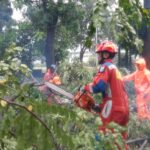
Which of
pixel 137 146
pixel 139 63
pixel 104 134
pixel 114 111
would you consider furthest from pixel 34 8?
pixel 104 134

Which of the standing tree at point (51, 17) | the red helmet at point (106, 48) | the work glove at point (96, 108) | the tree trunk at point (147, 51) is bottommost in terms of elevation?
the work glove at point (96, 108)

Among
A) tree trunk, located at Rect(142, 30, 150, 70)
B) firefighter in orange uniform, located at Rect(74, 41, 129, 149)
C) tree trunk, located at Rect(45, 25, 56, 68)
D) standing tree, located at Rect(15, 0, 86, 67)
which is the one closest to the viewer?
firefighter in orange uniform, located at Rect(74, 41, 129, 149)

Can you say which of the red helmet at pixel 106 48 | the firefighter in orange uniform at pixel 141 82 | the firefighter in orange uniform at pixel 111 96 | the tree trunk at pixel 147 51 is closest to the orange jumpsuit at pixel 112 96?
the firefighter in orange uniform at pixel 111 96

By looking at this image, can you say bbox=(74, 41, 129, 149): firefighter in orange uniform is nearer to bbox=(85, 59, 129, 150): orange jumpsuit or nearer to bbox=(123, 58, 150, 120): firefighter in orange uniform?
bbox=(85, 59, 129, 150): orange jumpsuit

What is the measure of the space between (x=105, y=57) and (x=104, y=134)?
7.05 ft

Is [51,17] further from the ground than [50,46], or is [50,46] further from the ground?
[51,17]

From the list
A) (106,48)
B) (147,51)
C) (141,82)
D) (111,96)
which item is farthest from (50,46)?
(111,96)

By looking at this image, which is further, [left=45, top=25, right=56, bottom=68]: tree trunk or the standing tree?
[left=45, top=25, right=56, bottom=68]: tree trunk

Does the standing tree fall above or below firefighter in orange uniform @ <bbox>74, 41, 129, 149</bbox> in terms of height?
above

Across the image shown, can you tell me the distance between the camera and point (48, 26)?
22938mm

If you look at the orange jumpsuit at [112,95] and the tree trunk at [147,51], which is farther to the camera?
the tree trunk at [147,51]

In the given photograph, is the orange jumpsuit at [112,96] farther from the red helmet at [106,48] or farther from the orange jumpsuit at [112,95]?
the red helmet at [106,48]

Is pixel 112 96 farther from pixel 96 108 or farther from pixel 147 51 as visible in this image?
pixel 147 51

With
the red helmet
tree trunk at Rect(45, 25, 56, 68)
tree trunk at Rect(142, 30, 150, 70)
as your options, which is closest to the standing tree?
tree trunk at Rect(45, 25, 56, 68)
